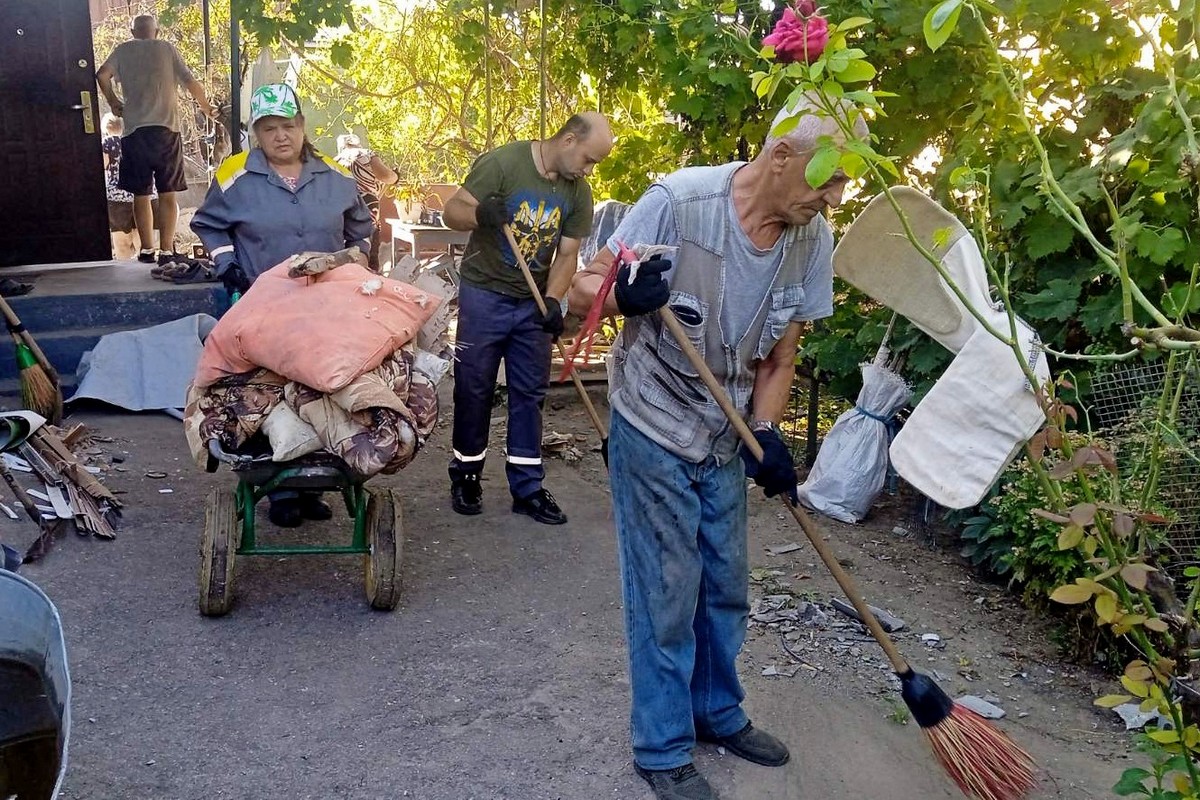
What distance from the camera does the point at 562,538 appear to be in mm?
5586

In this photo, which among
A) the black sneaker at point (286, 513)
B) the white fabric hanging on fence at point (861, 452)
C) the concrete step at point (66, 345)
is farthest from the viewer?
the concrete step at point (66, 345)

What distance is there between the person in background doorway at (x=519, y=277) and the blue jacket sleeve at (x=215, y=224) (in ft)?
3.41

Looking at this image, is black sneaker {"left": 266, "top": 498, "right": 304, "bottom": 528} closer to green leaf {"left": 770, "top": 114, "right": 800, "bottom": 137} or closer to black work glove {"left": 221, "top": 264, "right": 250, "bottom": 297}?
black work glove {"left": 221, "top": 264, "right": 250, "bottom": 297}

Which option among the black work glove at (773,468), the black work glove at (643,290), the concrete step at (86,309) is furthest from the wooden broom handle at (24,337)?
the black work glove at (773,468)

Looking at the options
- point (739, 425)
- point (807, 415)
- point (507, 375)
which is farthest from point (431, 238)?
point (739, 425)

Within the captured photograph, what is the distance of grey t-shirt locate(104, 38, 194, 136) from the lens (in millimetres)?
9461

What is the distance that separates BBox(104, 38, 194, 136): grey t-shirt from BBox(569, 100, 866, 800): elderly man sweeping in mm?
7652

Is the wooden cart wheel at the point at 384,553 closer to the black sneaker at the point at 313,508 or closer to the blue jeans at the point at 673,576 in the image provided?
the black sneaker at the point at 313,508

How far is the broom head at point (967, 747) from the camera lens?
3170 millimetres

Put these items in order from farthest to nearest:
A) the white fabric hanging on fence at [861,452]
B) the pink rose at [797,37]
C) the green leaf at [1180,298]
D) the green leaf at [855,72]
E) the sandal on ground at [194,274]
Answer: the sandal on ground at [194,274], the white fabric hanging on fence at [861,452], the green leaf at [1180,298], the pink rose at [797,37], the green leaf at [855,72]

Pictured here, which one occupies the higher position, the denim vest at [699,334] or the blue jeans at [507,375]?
the denim vest at [699,334]

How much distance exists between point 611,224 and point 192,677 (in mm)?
4096

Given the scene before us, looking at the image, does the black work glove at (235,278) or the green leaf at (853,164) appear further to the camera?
the black work glove at (235,278)

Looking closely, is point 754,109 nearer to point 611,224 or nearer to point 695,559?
point 611,224
